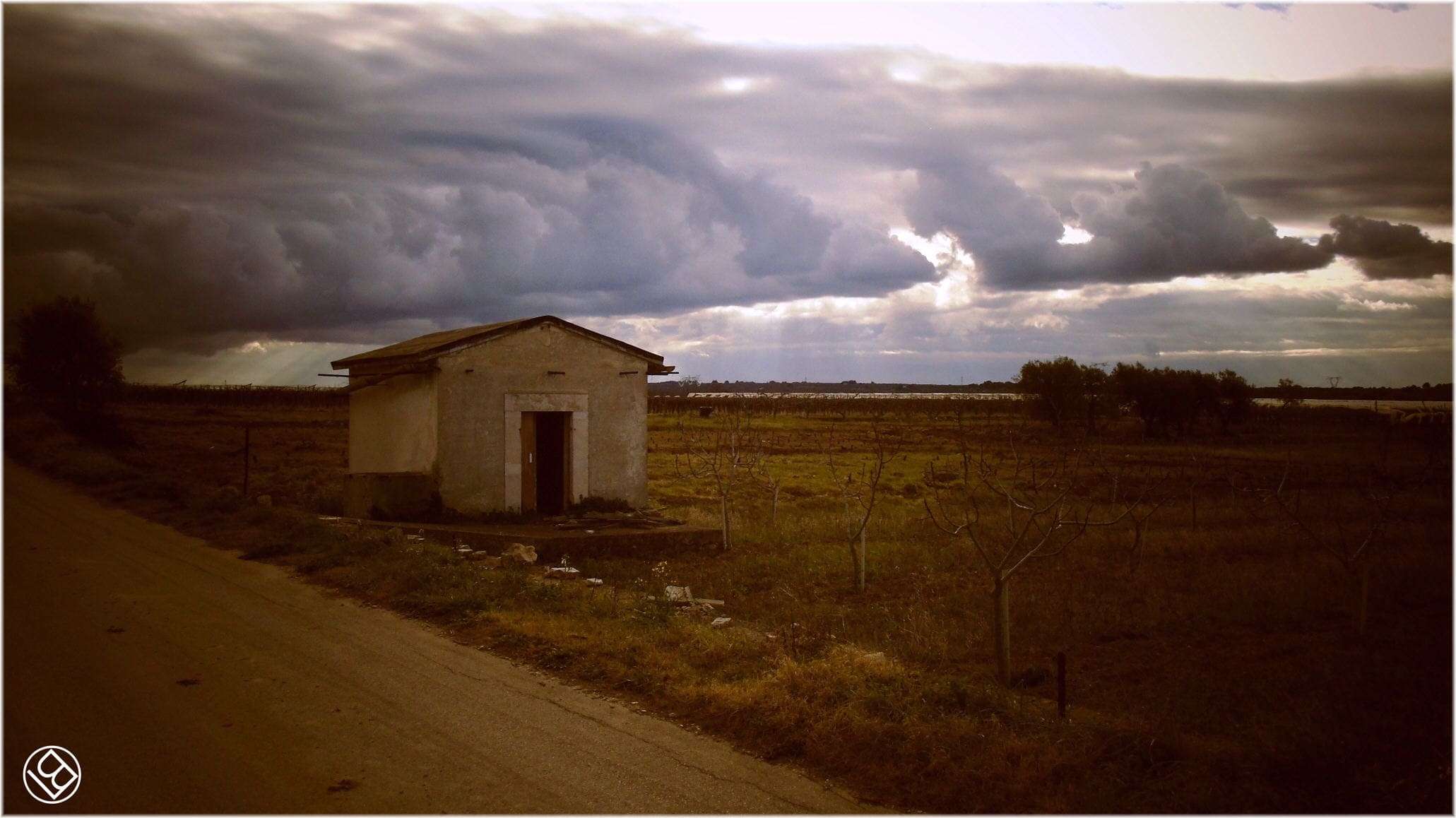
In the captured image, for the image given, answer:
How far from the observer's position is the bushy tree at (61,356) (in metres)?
36.0

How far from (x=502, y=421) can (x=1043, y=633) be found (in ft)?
34.3

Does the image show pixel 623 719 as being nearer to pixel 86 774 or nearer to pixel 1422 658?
pixel 86 774

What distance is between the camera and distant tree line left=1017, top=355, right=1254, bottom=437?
152ft

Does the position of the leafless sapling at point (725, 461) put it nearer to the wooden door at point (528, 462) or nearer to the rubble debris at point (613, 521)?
the rubble debris at point (613, 521)

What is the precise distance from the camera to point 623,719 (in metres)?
6.34

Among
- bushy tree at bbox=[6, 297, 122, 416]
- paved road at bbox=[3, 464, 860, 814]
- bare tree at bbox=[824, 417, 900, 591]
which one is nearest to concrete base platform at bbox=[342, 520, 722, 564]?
bare tree at bbox=[824, 417, 900, 591]

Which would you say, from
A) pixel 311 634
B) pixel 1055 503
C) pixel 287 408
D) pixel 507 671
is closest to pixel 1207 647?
pixel 1055 503

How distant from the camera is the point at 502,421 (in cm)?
1648

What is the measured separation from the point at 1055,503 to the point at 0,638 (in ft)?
29.2

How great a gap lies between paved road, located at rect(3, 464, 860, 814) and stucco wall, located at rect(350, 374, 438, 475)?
6.87m

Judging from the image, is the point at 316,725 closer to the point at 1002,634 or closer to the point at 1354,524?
the point at 1002,634

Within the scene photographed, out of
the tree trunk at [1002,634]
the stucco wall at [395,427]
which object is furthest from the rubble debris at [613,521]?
the tree trunk at [1002,634]

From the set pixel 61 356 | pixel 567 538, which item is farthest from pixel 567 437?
pixel 61 356

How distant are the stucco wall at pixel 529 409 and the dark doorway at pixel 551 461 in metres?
0.30
